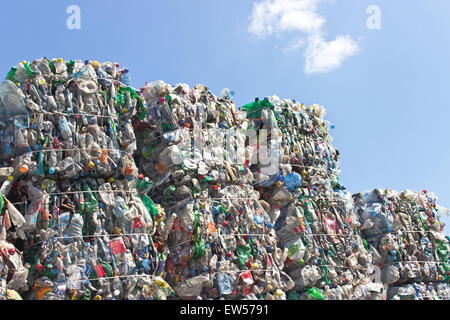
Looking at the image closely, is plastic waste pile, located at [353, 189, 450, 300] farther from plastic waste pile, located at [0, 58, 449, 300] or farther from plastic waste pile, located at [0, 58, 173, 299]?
plastic waste pile, located at [0, 58, 173, 299]

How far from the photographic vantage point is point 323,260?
10523 millimetres

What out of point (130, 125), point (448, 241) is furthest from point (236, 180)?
point (448, 241)

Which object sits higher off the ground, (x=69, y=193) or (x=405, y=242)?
(x=405, y=242)

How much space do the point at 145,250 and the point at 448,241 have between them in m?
8.35

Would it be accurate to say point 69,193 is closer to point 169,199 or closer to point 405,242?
point 169,199

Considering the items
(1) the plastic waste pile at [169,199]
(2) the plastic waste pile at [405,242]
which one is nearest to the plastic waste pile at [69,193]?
(1) the plastic waste pile at [169,199]

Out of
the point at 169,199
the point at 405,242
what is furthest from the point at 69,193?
the point at 405,242

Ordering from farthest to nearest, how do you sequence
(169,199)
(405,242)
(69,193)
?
(405,242) < (169,199) < (69,193)

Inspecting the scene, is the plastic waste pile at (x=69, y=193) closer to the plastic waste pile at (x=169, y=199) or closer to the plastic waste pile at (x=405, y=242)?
the plastic waste pile at (x=169, y=199)

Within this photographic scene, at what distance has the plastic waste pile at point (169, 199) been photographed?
7.56 m

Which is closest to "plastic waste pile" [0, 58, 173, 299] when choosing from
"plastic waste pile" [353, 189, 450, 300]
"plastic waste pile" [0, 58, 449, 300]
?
"plastic waste pile" [0, 58, 449, 300]

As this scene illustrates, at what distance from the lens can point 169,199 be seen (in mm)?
9062
